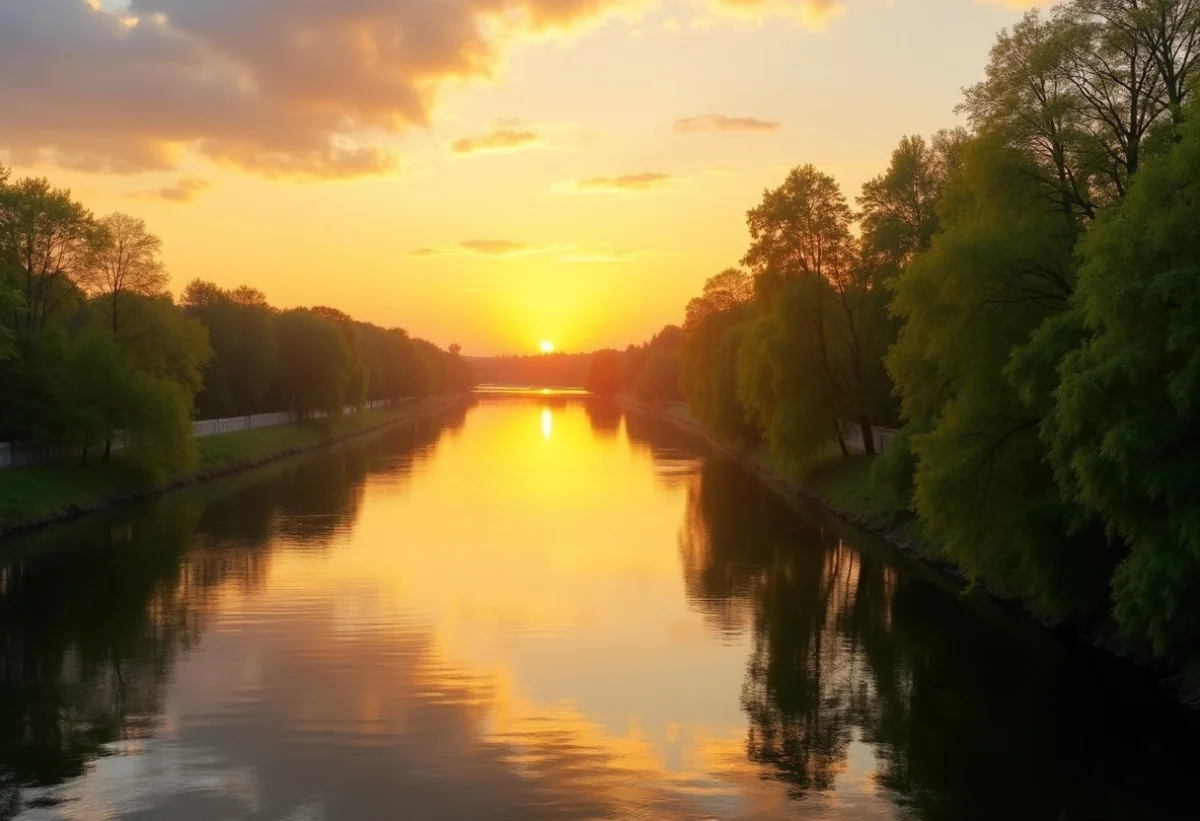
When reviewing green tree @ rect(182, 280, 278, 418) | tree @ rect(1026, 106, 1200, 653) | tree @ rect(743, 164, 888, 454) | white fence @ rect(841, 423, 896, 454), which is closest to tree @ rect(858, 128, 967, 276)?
tree @ rect(743, 164, 888, 454)

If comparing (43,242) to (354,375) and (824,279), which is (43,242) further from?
(354,375)

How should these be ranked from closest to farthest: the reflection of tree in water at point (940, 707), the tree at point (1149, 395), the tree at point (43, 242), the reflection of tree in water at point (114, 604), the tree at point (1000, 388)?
the reflection of tree in water at point (940, 707), the reflection of tree in water at point (114, 604), the tree at point (1149, 395), the tree at point (1000, 388), the tree at point (43, 242)

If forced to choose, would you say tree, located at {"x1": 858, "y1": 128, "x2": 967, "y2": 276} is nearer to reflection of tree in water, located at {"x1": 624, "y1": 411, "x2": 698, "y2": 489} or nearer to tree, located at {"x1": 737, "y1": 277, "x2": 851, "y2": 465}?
tree, located at {"x1": 737, "y1": 277, "x2": 851, "y2": 465}

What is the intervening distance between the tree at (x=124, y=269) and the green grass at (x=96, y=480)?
10.3 m

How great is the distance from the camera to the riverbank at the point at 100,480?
4594cm

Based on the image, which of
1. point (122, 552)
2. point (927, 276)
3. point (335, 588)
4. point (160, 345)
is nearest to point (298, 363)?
point (160, 345)

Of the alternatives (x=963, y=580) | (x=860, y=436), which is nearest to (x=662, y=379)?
(x=860, y=436)

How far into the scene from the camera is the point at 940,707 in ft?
72.7

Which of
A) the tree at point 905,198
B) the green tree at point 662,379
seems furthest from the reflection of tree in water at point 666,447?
the tree at point 905,198

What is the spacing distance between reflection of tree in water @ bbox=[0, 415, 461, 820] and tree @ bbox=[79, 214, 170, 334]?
→ 614 inches

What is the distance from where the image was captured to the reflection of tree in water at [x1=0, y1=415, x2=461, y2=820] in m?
19.6

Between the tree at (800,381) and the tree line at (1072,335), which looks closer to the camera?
the tree line at (1072,335)

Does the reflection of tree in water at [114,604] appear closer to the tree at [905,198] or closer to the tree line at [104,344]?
the tree line at [104,344]

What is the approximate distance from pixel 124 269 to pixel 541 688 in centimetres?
5649
